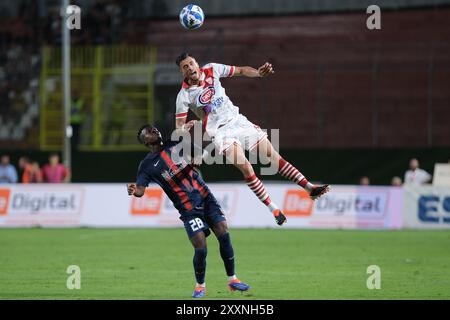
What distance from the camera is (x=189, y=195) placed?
13.2 metres

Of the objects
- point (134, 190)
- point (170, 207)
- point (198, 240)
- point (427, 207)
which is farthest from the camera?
point (170, 207)

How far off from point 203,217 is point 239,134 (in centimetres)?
167

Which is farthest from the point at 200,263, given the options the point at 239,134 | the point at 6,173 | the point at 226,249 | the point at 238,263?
the point at 6,173

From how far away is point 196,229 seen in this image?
13.2 metres

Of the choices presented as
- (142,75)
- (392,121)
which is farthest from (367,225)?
(142,75)

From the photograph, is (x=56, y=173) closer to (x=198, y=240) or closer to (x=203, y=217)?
(x=203, y=217)

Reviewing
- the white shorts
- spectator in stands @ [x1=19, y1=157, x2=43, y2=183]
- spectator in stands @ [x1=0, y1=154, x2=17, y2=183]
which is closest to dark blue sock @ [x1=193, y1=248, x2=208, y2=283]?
the white shorts

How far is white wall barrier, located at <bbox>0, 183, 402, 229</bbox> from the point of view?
26.3m

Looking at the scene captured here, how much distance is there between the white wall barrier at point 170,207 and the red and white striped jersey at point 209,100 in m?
11.9

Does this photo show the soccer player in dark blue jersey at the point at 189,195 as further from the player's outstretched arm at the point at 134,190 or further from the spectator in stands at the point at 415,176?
the spectator in stands at the point at 415,176

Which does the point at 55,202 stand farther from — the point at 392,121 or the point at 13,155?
the point at 392,121

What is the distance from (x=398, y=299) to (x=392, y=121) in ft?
62.8

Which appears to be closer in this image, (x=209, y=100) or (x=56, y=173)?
Result: (x=209, y=100)

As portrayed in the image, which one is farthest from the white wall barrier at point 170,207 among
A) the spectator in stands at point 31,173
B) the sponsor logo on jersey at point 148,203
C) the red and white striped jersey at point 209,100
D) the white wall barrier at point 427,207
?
the red and white striped jersey at point 209,100
